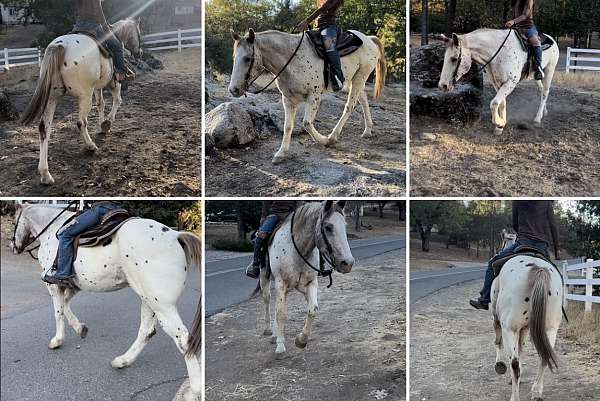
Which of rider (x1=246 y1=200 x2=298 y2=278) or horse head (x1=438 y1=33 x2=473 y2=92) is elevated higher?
horse head (x1=438 y1=33 x2=473 y2=92)

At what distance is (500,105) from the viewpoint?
283 centimetres

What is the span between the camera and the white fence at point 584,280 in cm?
279

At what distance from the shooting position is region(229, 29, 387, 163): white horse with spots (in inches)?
102

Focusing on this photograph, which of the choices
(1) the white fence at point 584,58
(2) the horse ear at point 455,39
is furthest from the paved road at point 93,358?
(1) the white fence at point 584,58

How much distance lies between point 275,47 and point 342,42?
0.38m

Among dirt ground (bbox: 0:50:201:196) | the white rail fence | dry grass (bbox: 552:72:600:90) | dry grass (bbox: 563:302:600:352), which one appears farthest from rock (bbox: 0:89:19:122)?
dry grass (bbox: 563:302:600:352)

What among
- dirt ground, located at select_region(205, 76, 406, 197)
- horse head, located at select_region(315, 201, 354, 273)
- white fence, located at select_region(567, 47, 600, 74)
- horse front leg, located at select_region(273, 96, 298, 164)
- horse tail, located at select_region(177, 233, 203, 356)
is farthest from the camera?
white fence, located at select_region(567, 47, 600, 74)

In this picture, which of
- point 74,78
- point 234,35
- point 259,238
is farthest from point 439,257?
point 74,78

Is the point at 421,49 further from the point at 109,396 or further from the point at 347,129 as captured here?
the point at 109,396

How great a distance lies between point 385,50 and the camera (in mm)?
2678

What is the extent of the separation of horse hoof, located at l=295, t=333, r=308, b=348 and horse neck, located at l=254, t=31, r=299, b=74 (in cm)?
144

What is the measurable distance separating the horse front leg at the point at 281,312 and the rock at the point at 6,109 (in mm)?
1754

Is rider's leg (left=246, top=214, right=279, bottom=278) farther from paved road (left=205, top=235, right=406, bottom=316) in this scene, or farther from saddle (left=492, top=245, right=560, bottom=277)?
saddle (left=492, top=245, right=560, bottom=277)

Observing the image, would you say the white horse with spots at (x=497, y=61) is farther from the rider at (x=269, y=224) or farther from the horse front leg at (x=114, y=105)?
the horse front leg at (x=114, y=105)
